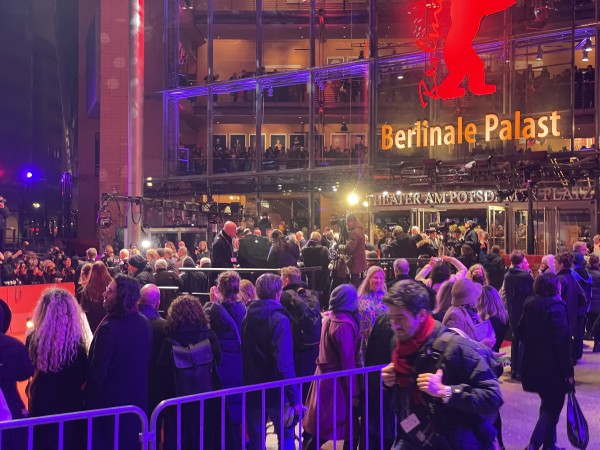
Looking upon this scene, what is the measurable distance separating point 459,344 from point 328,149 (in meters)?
22.9

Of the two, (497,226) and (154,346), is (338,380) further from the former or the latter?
(497,226)

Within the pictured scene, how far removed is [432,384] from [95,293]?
15.4ft

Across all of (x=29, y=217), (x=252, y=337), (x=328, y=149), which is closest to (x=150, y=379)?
(x=252, y=337)

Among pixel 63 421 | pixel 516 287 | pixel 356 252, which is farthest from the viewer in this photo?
pixel 356 252

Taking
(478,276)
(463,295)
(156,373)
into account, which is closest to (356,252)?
(478,276)

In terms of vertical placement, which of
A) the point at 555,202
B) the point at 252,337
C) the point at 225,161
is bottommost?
the point at 252,337

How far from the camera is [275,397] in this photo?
20.0 ft

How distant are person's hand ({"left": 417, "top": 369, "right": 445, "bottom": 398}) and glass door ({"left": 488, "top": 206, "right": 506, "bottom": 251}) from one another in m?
20.1

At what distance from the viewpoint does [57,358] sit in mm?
4922

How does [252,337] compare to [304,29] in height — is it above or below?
below

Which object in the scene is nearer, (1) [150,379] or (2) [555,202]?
(1) [150,379]

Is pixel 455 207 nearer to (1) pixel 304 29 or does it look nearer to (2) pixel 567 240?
(2) pixel 567 240

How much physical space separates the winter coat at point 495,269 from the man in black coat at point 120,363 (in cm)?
1020

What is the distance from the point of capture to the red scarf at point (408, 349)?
3693mm
